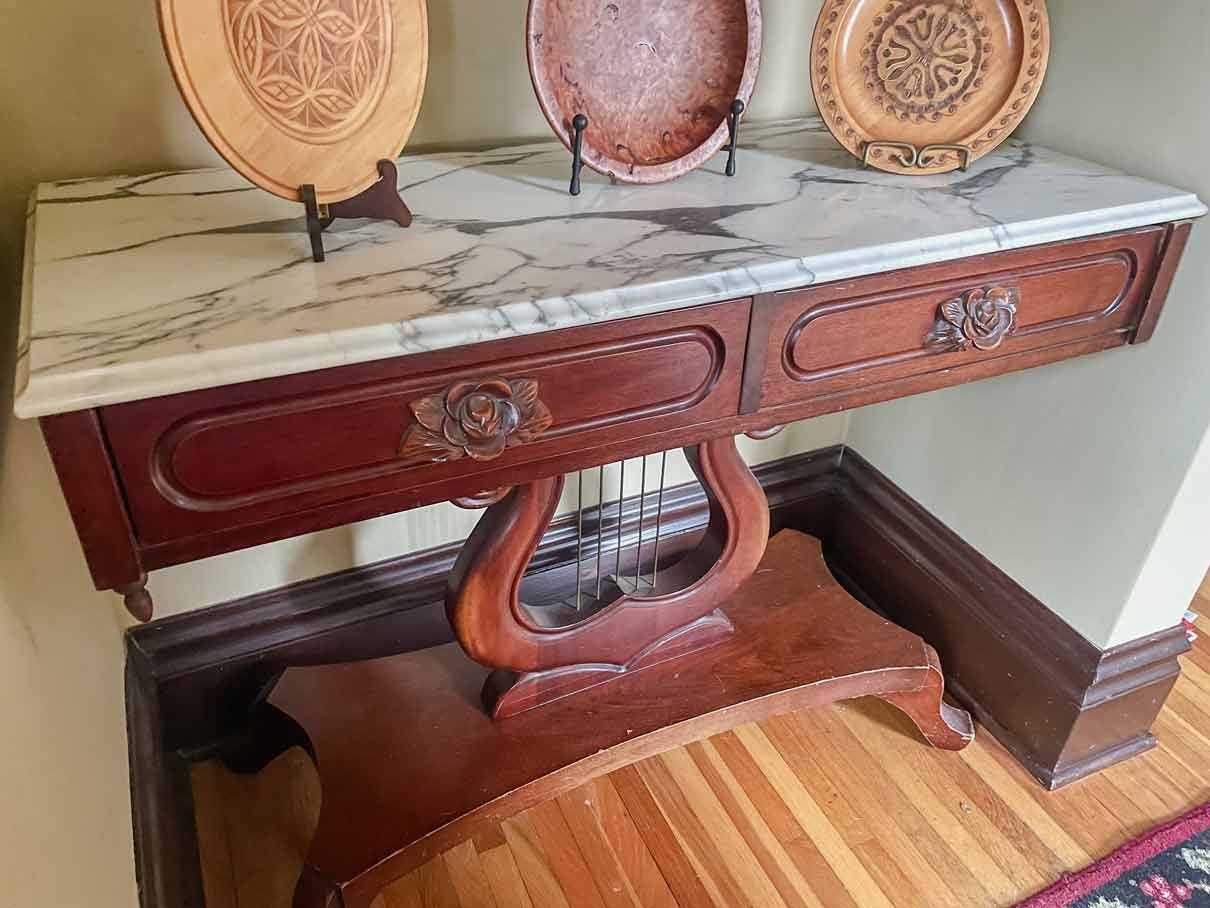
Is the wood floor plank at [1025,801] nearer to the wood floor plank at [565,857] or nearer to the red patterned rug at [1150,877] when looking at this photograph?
the red patterned rug at [1150,877]

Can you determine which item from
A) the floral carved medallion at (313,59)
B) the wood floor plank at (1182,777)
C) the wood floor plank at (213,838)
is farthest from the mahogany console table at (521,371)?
the wood floor plank at (1182,777)

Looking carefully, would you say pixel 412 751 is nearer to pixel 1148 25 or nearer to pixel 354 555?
pixel 354 555

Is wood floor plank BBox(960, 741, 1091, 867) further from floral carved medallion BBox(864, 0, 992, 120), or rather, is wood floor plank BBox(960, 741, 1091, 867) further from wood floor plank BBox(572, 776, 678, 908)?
floral carved medallion BBox(864, 0, 992, 120)

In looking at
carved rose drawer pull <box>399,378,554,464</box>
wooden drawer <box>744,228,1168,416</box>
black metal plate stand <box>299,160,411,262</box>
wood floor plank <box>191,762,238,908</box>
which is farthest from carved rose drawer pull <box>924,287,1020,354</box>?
wood floor plank <box>191,762,238,908</box>

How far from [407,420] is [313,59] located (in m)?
0.33

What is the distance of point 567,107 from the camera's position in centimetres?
99

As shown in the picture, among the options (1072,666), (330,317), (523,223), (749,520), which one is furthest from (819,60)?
(1072,666)

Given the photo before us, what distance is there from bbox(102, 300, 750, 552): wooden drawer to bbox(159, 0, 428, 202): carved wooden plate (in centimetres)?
22

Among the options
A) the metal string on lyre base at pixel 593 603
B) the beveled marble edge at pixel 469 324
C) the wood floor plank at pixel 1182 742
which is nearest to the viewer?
the beveled marble edge at pixel 469 324

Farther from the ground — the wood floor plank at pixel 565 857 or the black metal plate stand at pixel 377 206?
the black metal plate stand at pixel 377 206

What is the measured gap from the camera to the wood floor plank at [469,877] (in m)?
1.24

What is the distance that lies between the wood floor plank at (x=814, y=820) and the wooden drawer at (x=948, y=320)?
682 millimetres

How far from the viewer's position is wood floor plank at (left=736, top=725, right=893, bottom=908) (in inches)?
50.1

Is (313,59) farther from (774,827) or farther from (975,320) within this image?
(774,827)
